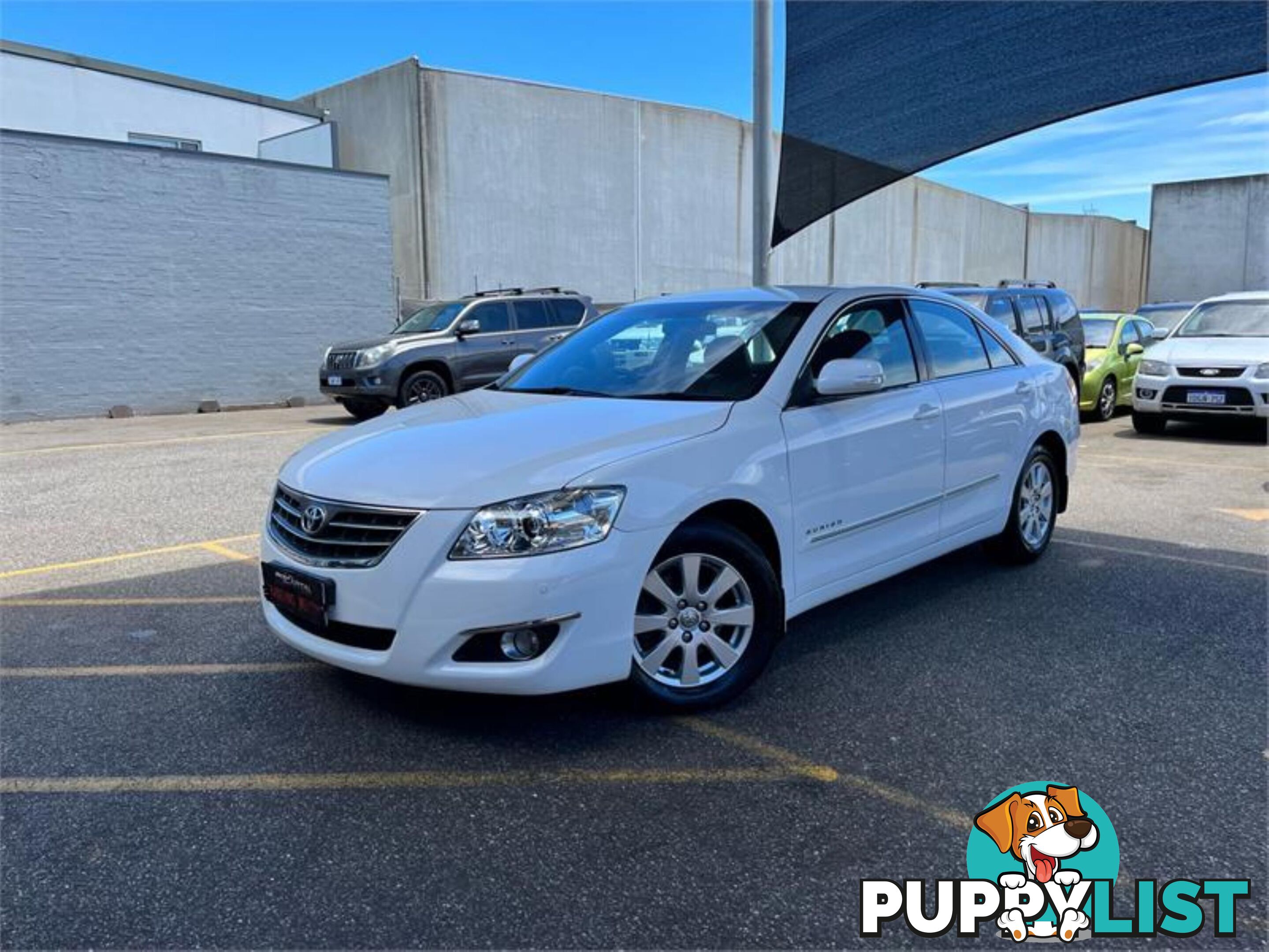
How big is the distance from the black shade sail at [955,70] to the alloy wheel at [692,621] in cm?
452

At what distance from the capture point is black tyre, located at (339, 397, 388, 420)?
14.1 metres

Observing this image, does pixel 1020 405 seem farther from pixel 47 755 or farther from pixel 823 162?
pixel 47 755

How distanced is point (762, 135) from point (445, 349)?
5819 mm

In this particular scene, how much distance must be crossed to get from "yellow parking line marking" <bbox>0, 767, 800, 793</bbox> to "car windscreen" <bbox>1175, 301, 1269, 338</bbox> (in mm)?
11585

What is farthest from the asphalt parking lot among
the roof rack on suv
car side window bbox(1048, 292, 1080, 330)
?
the roof rack on suv

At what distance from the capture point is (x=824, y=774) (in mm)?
3219

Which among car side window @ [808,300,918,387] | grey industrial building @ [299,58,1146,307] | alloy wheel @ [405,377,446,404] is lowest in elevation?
alloy wheel @ [405,377,446,404]

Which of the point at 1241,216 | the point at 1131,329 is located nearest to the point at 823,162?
the point at 1131,329

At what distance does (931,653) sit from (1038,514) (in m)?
A: 1.92

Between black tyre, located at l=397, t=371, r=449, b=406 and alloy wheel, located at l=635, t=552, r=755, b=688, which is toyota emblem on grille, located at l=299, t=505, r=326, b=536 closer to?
alloy wheel, located at l=635, t=552, r=755, b=688

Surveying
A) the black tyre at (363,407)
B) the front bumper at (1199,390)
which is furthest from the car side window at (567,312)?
the front bumper at (1199,390)

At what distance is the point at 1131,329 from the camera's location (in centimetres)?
1481

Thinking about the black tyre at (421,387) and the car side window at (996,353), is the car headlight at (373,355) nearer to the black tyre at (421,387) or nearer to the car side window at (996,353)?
the black tyre at (421,387)

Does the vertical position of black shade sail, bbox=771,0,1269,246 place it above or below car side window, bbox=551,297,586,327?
above
